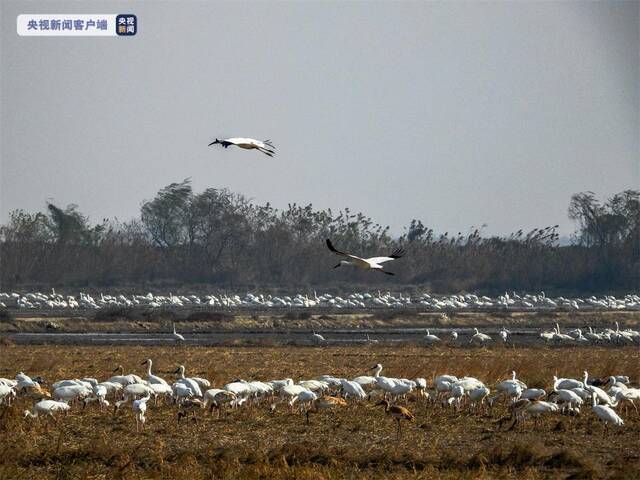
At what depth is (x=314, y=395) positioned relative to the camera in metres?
16.5

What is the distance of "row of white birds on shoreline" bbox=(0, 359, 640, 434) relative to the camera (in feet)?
53.0

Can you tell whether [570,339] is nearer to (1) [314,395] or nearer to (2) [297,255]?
(1) [314,395]

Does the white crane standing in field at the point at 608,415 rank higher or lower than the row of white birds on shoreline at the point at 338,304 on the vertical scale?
lower

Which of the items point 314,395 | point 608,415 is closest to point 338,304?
point 314,395

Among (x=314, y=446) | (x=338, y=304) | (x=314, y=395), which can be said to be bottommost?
(x=314, y=446)

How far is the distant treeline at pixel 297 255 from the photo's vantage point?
82062 mm

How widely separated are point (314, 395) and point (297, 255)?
229 feet

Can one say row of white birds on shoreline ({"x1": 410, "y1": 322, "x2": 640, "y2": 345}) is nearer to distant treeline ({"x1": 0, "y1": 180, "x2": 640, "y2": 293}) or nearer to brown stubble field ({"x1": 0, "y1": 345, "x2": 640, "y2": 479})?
brown stubble field ({"x1": 0, "y1": 345, "x2": 640, "y2": 479})

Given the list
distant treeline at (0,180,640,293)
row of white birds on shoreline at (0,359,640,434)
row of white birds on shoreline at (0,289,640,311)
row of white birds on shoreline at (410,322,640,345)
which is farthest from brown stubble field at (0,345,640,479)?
distant treeline at (0,180,640,293)

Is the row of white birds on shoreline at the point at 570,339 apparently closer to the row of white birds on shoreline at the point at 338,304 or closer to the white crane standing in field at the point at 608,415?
the white crane standing in field at the point at 608,415

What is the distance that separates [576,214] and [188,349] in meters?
63.9

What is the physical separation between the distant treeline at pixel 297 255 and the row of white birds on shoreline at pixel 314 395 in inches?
2410

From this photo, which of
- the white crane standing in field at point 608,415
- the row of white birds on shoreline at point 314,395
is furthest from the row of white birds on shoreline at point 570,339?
the white crane standing in field at point 608,415

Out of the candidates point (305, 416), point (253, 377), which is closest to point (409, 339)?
point (253, 377)
